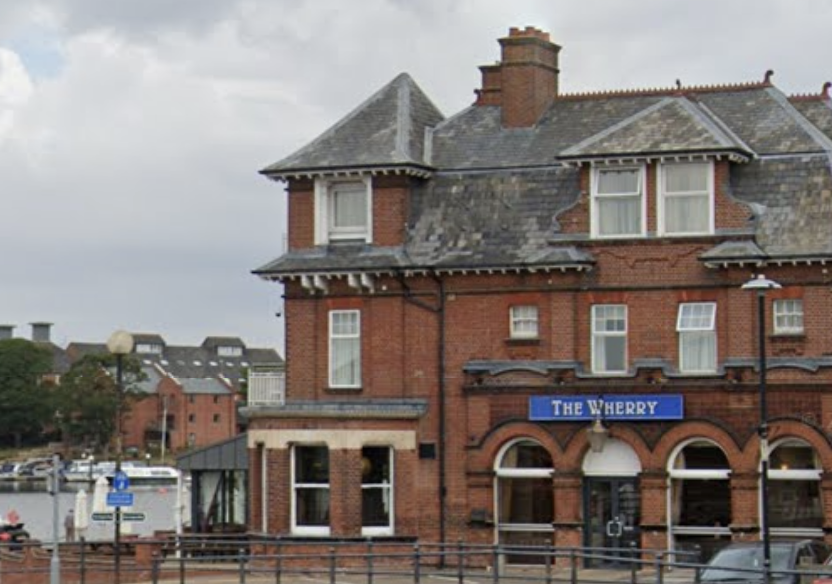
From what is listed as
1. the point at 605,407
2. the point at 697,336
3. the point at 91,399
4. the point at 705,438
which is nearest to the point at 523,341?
the point at 605,407

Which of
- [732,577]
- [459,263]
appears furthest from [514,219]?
[732,577]

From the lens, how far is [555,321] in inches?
2181

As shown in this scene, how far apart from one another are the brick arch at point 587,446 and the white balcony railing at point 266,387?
825 centimetres

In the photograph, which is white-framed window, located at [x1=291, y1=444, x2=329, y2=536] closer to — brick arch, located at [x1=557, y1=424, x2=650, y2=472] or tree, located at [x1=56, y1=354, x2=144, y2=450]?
brick arch, located at [x1=557, y1=424, x2=650, y2=472]

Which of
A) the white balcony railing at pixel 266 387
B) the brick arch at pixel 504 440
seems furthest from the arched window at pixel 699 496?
the white balcony railing at pixel 266 387

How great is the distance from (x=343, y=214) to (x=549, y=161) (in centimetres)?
549

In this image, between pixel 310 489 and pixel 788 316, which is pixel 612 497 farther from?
pixel 310 489

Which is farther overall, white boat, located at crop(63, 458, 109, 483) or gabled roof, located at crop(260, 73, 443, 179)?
white boat, located at crop(63, 458, 109, 483)

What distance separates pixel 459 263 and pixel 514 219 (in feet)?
6.04

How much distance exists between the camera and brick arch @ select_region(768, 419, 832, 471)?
52.2 metres

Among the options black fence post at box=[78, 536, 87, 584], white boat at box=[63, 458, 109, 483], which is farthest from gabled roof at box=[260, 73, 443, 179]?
white boat at box=[63, 458, 109, 483]

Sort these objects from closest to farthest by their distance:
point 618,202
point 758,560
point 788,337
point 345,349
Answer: point 758,560
point 788,337
point 618,202
point 345,349

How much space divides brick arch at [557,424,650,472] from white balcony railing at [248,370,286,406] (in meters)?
8.25

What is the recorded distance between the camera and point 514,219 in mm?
56781
